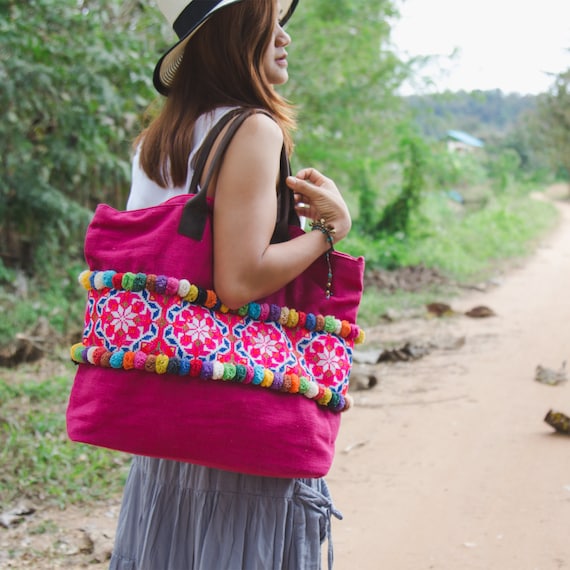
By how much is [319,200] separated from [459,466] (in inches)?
91.7

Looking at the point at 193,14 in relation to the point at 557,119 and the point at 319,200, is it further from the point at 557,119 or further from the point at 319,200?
the point at 557,119

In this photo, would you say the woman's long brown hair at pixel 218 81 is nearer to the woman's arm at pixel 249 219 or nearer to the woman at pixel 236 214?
the woman at pixel 236 214

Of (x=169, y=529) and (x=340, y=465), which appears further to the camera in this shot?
(x=340, y=465)

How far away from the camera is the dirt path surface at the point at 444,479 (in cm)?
273

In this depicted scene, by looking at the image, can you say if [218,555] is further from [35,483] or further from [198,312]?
[35,483]

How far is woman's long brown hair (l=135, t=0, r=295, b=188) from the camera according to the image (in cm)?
147

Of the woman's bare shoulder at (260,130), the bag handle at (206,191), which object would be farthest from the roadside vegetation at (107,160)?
the woman's bare shoulder at (260,130)

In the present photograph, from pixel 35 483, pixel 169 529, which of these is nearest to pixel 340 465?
pixel 35 483

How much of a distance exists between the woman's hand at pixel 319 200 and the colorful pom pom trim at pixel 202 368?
30 centimetres

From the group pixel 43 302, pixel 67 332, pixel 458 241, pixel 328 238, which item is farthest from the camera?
pixel 458 241

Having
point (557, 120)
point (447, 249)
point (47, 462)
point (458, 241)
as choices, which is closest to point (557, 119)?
point (557, 120)

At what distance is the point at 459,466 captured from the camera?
3475mm

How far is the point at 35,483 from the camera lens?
332cm

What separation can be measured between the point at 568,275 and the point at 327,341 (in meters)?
9.00
